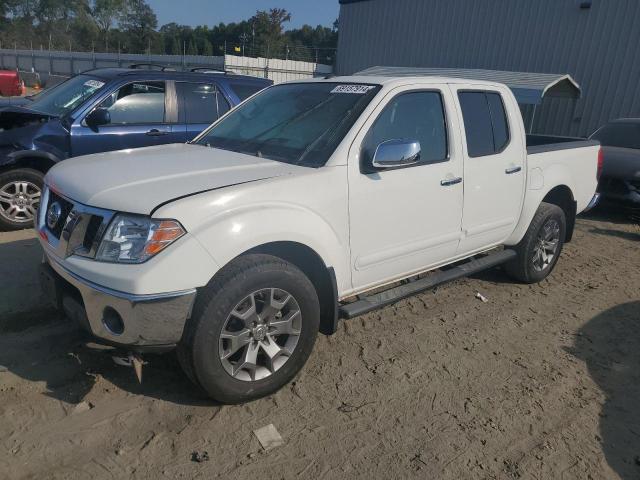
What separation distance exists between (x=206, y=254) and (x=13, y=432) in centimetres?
137

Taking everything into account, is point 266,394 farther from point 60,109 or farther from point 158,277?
point 60,109

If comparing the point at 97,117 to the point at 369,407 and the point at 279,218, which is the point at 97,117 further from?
the point at 369,407

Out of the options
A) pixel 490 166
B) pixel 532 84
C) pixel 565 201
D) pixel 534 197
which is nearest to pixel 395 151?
pixel 490 166

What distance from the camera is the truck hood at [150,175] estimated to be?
8.52 feet

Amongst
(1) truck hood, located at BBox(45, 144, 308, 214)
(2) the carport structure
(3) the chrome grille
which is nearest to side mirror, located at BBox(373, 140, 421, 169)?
(1) truck hood, located at BBox(45, 144, 308, 214)

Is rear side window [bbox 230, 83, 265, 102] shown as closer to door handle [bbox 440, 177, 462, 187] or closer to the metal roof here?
door handle [bbox 440, 177, 462, 187]

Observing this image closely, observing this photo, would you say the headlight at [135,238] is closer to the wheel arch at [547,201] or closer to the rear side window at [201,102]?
the wheel arch at [547,201]

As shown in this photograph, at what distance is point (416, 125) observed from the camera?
142 inches

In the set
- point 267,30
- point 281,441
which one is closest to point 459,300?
→ point 281,441

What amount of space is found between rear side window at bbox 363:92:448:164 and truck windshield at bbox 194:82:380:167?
169mm

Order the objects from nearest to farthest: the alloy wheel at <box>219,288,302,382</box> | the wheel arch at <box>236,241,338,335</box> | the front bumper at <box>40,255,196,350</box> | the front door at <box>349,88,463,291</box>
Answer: the front bumper at <box>40,255,196,350</box> → the alloy wheel at <box>219,288,302,382</box> → the wheel arch at <box>236,241,338,335</box> → the front door at <box>349,88,463,291</box>

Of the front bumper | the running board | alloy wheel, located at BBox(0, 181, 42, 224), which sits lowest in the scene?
alloy wheel, located at BBox(0, 181, 42, 224)

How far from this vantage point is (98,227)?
2574 mm

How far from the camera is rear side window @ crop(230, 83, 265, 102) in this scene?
21.9ft
